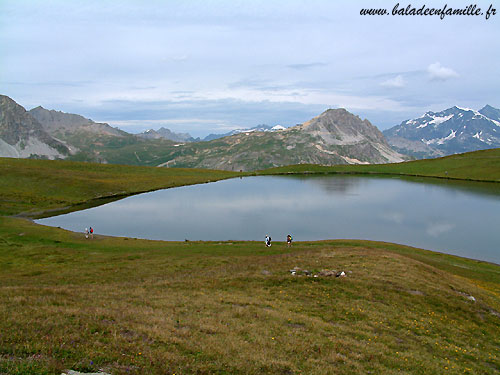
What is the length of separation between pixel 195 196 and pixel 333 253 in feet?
340

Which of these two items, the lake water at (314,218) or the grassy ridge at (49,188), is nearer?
the lake water at (314,218)

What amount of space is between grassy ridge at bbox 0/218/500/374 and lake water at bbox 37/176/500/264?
1131 inches

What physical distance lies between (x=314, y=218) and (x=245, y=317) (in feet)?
256

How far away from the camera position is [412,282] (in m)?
36.6

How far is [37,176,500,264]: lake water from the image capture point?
7869cm

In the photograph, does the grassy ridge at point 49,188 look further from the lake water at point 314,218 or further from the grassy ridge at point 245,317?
the grassy ridge at point 245,317

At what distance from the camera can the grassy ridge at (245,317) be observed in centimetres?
1667

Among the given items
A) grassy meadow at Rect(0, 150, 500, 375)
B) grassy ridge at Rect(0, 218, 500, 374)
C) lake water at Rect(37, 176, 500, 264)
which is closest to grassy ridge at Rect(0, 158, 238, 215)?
lake water at Rect(37, 176, 500, 264)

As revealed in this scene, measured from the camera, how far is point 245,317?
2505cm

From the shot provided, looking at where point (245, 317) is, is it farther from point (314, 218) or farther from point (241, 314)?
point (314, 218)

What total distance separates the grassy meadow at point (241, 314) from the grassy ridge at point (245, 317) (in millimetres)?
100

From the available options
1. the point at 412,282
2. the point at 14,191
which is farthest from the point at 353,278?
the point at 14,191

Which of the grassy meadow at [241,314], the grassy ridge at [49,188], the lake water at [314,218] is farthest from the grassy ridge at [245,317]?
the grassy ridge at [49,188]

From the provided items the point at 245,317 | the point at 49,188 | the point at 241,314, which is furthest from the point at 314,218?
the point at 49,188
